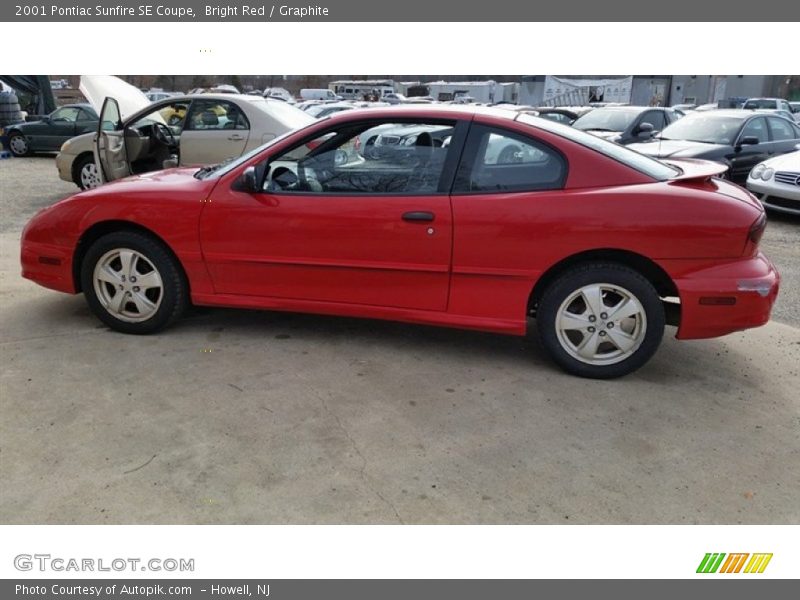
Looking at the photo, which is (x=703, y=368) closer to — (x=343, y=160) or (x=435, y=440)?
(x=435, y=440)

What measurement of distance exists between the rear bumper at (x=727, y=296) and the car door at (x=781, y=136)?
816cm

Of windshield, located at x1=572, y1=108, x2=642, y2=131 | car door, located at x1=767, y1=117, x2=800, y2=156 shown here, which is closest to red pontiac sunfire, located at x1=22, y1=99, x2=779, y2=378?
car door, located at x1=767, y1=117, x2=800, y2=156

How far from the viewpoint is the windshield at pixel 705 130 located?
31.8ft

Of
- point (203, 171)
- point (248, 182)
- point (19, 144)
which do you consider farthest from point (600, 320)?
point (19, 144)

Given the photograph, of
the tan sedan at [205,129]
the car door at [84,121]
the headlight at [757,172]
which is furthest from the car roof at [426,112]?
the car door at [84,121]

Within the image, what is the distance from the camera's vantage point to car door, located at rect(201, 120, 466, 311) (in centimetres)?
361

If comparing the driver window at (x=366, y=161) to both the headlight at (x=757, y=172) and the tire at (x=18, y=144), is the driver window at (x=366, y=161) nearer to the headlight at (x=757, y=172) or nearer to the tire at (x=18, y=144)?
the headlight at (x=757, y=172)

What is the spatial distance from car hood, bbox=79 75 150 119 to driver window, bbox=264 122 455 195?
420cm

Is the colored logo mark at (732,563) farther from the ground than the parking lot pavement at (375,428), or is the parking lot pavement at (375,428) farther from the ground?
the parking lot pavement at (375,428)

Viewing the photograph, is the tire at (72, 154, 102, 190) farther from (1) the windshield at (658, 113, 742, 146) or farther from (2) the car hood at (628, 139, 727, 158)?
(1) the windshield at (658, 113, 742, 146)

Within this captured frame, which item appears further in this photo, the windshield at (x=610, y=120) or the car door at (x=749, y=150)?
the windshield at (x=610, y=120)

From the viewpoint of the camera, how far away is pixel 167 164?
6910 mm

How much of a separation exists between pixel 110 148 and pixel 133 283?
11.6ft

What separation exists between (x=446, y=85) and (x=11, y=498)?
40178mm
